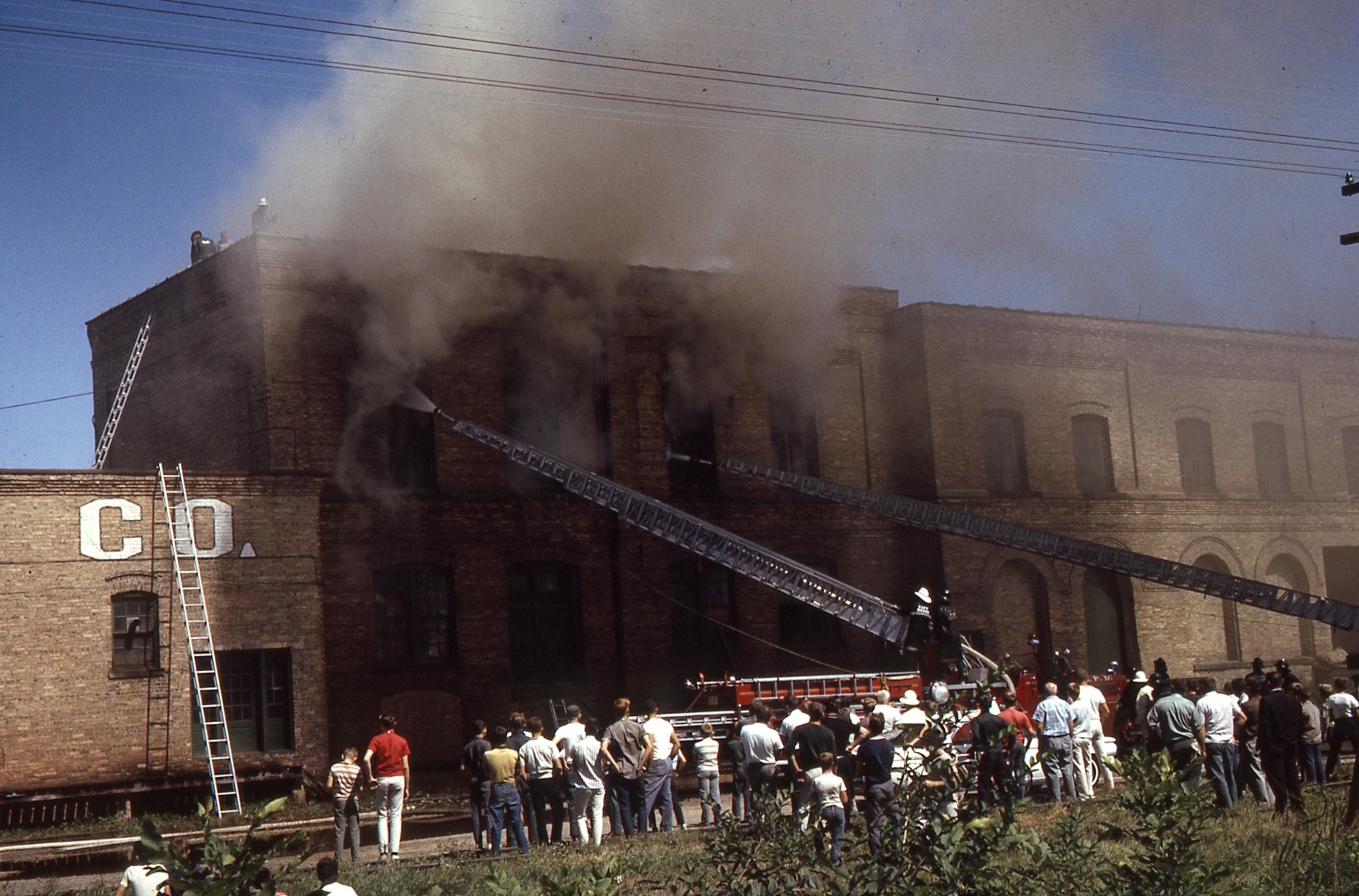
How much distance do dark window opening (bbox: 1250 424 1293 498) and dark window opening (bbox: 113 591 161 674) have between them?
23.7 m

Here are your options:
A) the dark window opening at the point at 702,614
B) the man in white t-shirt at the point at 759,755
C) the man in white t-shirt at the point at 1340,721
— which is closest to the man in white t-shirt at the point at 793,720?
the man in white t-shirt at the point at 759,755

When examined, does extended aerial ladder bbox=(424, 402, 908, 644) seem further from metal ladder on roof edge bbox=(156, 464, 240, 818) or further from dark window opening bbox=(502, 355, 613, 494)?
metal ladder on roof edge bbox=(156, 464, 240, 818)

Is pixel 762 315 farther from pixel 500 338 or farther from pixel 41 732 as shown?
pixel 41 732

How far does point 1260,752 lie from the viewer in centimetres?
1438

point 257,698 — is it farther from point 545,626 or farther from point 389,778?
point 389,778

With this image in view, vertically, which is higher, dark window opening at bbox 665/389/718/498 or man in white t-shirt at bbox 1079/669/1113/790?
dark window opening at bbox 665/389/718/498

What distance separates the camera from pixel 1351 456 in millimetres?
34562

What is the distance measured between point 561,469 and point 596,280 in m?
3.94

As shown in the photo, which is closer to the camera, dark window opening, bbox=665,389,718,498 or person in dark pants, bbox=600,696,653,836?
person in dark pants, bbox=600,696,653,836

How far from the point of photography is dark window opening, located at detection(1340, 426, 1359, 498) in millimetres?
34406


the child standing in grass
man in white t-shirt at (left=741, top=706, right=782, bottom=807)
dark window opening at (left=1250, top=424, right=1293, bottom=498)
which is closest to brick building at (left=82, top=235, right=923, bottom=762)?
the child standing in grass

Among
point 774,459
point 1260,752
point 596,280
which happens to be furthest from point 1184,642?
point 1260,752

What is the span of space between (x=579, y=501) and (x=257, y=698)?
21.4 ft

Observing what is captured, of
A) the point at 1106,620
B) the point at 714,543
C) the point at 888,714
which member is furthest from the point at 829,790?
the point at 1106,620
